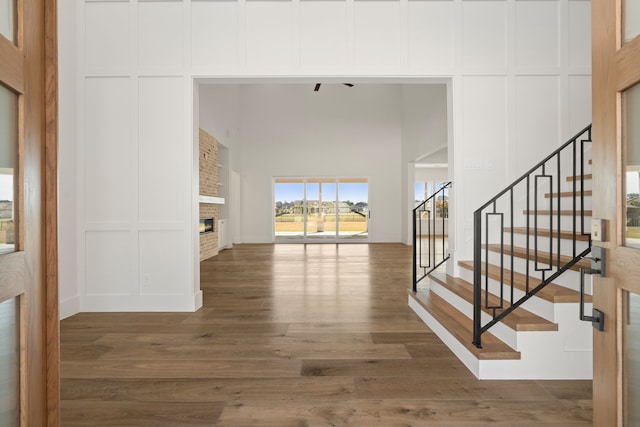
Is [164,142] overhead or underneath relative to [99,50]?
underneath

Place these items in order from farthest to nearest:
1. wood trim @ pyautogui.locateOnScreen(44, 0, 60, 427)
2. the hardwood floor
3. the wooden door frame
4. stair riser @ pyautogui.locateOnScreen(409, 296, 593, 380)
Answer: stair riser @ pyautogui.locateOnScreen(409, 296, 593, 380), the hardwood floor, wood trim @ pyautogui.locateOnScreen(44, 0, 60, 427), the wooden door frame

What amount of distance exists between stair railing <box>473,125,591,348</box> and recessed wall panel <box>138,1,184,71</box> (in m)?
3.49

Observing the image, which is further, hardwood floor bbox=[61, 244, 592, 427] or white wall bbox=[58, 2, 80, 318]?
white wall bbox=[58, 2, 80, 318]

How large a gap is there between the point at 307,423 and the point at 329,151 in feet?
32.6

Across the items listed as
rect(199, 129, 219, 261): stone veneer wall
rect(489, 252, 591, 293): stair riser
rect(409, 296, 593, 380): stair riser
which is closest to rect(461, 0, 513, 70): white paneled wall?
rect(489, 252, 591, 293): stair riser

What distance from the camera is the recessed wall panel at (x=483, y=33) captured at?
397cm

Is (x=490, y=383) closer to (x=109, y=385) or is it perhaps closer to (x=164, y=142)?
(x=109, y=385)

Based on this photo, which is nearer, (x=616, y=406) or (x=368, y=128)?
(x=616, y=406)

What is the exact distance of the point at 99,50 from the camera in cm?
390

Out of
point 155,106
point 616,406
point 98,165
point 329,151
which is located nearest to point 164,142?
point 155,106


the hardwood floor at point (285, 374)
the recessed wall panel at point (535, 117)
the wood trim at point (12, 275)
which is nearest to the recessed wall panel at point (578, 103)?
the recessed wall panel at point (535, 117)

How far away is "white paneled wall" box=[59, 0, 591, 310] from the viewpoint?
3.90 meters

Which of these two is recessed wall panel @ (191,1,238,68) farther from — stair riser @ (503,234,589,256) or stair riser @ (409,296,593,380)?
stair riser @ (409,296,593,380)

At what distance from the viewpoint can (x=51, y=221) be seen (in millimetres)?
1290
